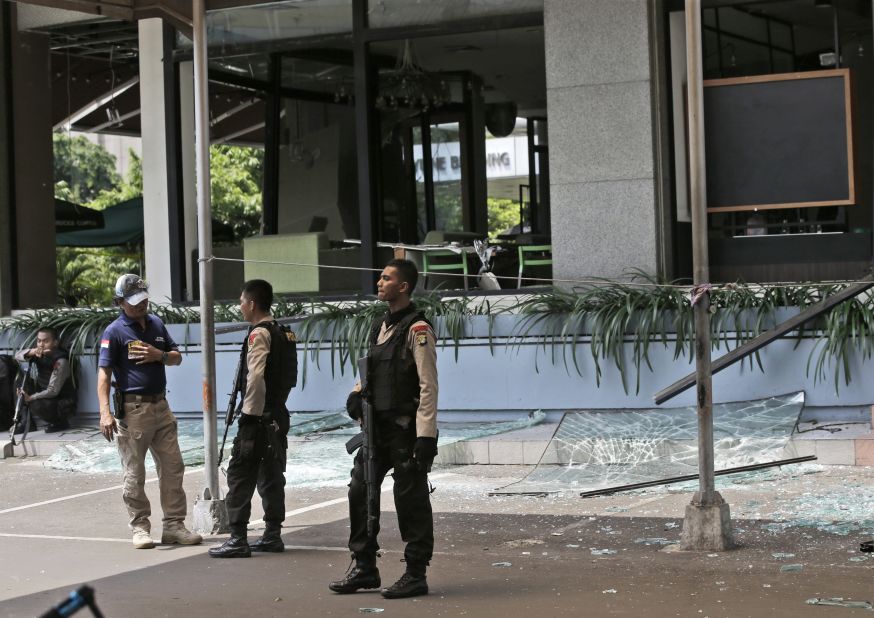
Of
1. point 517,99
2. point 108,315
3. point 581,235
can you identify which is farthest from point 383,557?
point 517,99

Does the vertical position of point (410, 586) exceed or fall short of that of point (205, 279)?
it falls short

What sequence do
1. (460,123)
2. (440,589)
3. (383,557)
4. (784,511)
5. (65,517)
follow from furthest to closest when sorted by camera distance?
(460,123) < (65,517) < (784,511) < (383,557) < (440,589)

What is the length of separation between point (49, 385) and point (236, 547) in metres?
7.40

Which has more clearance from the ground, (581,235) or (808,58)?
(808,58)

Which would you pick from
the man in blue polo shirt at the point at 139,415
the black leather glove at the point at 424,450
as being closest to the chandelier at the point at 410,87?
the man in blue polo shirt at the point at 139,415

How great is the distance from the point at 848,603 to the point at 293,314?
869 centimetres

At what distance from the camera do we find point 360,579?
693 centimetres

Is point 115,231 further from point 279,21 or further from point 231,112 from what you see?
point 279,21

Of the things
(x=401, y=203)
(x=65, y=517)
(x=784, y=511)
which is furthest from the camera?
(x=401, y=203)

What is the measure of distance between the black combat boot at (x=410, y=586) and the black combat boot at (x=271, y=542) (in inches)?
62.7

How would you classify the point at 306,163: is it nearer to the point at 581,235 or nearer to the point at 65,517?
the point at 581,235

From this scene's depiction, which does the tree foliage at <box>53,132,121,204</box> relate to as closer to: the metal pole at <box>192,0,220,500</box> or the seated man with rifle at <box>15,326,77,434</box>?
the seated man with rifle at <box>15,326,77,434</box>

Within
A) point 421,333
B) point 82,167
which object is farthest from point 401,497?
point 82,167

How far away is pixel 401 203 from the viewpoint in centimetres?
1784
